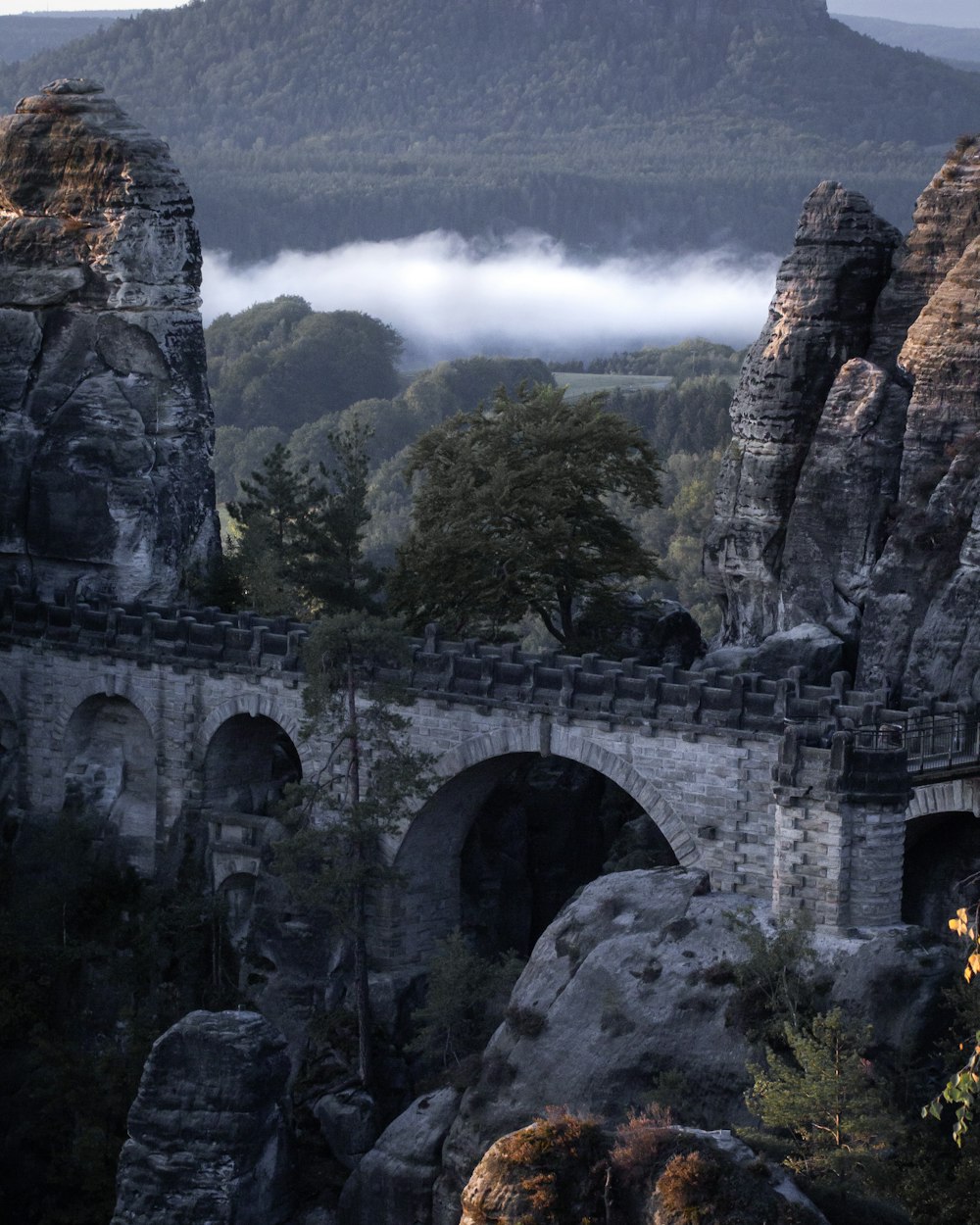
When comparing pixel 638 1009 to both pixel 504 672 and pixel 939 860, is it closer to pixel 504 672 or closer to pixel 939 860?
pixel 939 860

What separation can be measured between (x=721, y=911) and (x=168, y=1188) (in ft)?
36.3

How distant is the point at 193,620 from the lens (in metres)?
50.9

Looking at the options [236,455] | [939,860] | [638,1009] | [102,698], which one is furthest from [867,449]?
[236,455]

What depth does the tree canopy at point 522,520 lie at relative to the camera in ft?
172

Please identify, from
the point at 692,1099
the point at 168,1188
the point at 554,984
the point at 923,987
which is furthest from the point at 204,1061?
the point at 923,987

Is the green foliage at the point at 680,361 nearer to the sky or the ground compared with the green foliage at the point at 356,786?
nearer to the ground

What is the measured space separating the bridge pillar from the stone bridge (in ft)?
0.11

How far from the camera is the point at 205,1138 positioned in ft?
140

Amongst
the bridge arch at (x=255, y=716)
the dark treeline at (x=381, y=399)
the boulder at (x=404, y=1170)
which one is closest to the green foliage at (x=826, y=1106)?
the boulder at (x=404, y=1170)

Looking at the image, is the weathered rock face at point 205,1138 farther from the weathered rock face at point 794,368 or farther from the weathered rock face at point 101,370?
the weathered rock face at point 794,368

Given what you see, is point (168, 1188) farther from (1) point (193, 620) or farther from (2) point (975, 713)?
(2) point (975, 713)

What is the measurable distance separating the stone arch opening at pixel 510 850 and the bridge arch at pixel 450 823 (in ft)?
0.09

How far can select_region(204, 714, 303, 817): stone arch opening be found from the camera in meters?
51.1

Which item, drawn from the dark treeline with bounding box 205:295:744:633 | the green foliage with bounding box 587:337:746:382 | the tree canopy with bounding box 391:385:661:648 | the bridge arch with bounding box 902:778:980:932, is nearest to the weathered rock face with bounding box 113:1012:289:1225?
the bridge arch with bounding box 902:778:980:932
